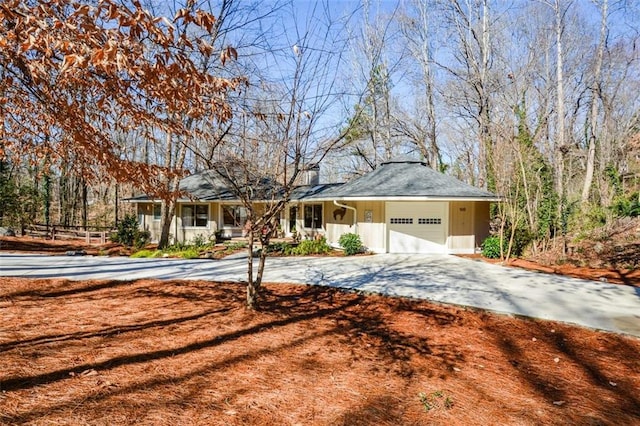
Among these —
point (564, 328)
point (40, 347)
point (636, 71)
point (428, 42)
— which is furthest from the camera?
point (428, 42)

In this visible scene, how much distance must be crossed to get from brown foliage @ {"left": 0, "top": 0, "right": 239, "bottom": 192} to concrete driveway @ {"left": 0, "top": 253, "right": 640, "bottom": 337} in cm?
403

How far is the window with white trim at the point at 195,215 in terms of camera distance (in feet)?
57.2

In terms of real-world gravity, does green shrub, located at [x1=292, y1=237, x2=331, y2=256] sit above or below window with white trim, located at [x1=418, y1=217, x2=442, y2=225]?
below

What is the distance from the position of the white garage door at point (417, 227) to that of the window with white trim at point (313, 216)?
3.83 metres

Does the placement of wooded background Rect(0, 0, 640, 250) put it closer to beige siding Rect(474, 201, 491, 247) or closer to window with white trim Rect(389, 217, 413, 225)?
beige siding Rect(474, 201, 491, 247)

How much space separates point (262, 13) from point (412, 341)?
6.37 meters

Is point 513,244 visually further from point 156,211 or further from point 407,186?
point 156,211

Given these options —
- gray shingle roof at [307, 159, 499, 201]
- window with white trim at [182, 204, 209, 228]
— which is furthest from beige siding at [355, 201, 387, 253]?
window with white trim at [182, 204, 209, 228]

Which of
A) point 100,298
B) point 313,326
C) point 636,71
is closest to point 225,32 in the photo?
point 100,298

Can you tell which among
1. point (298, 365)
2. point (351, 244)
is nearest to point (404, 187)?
point (351, 244)

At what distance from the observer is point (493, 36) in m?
18.9

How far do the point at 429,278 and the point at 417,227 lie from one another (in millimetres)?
4962

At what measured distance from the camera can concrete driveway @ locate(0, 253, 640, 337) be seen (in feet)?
18.9

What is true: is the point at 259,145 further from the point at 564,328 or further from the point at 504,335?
the point at 564,328
